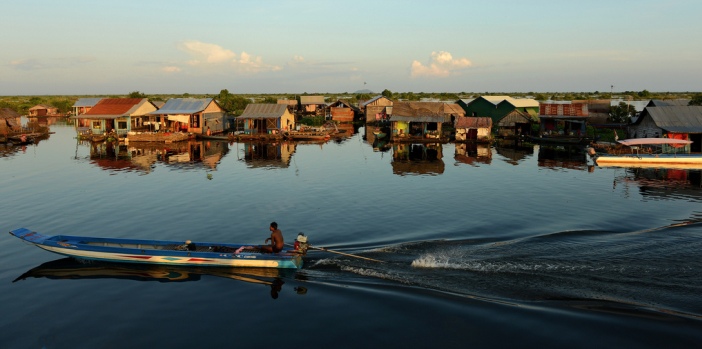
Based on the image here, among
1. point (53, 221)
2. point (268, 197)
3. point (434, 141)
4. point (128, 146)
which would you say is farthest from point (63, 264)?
point (434, 141)

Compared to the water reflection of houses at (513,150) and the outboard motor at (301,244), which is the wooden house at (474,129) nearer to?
the water reflection of houses at (513,150)

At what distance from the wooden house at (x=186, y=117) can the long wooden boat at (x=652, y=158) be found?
160ft

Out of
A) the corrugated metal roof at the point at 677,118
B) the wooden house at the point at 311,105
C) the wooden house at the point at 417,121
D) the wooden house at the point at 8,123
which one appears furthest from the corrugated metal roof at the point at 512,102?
the wooden house at the point at 8,123

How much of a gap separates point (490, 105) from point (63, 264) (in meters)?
66.0

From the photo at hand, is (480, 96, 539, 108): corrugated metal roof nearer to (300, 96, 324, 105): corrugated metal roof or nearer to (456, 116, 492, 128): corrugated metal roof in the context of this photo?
(456, 116, 492, 128): corrugated metal roof

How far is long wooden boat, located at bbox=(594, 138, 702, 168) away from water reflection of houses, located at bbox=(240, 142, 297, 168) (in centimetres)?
2841

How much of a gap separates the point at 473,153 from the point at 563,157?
8907 mm

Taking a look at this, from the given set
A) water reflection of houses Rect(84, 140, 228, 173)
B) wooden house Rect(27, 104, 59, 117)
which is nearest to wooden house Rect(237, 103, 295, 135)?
water reflection of houses Rect(84, 140, 228, 173)

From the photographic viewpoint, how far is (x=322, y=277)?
18.9 m

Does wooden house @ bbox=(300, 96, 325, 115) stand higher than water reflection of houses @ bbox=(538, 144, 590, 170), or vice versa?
wooden house @ bbox=(300, 96, 325, 115)

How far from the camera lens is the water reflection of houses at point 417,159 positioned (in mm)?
43188

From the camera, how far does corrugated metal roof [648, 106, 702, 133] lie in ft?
162

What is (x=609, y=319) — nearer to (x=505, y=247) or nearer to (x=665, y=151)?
(x=505, y=247)

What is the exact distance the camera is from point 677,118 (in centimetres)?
5084
